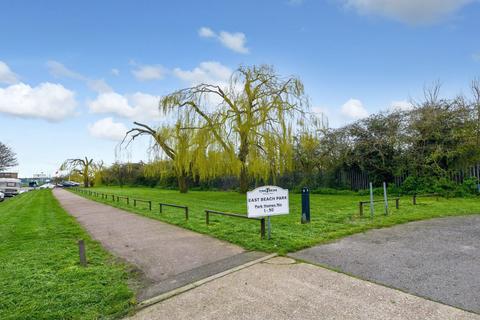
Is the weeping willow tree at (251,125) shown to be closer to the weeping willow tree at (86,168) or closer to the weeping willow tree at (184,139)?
the weeping willow tree at (184,139)

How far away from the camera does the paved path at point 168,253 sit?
153 inches

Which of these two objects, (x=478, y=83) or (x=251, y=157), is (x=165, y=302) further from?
(x=478, y=83)

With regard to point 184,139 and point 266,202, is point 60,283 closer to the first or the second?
point 266,202

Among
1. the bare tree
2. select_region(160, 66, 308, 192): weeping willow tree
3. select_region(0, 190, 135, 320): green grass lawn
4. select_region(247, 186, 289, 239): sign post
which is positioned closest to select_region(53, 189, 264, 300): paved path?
select_region(0, 190, 135, 320): green grass lawn

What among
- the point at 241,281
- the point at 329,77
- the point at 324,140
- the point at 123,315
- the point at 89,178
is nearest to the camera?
the point at 123,315

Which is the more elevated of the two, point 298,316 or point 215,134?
point 215,134

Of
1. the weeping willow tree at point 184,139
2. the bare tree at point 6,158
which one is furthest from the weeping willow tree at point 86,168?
the weeping willow tree at point 184,139

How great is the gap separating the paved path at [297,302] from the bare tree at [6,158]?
5276 cm

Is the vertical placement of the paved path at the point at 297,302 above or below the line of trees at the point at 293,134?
below

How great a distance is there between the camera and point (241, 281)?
11.8 feet

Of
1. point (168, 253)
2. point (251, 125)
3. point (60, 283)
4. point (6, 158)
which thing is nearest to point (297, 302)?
point (168, 253)

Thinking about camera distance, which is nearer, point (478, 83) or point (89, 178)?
point (478, 83)

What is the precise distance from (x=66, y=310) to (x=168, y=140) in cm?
1352

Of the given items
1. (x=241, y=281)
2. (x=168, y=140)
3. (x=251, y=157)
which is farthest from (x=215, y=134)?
(x=241, y=281)
